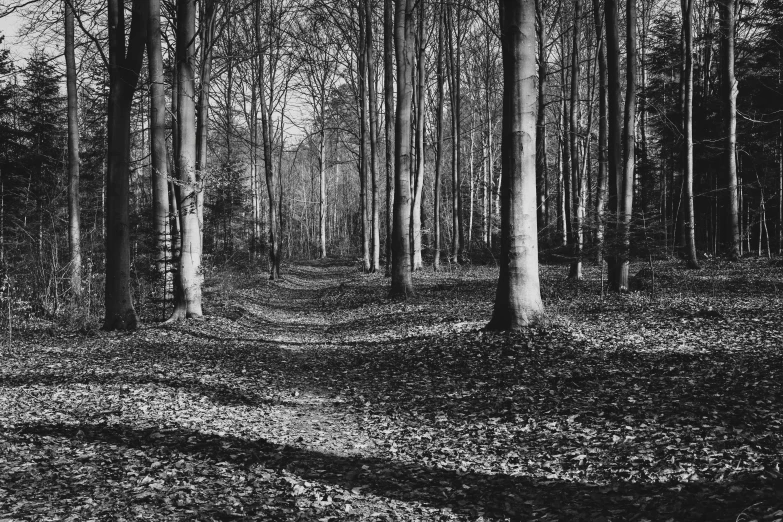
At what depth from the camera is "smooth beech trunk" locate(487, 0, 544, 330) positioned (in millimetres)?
8648

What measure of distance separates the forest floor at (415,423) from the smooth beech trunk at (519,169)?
2.00ft

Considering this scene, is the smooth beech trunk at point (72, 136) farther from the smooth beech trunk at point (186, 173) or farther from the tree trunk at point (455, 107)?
the tree trunk at point (455, 107)

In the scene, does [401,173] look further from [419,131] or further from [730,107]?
[730,107]

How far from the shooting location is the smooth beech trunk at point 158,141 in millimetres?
11930

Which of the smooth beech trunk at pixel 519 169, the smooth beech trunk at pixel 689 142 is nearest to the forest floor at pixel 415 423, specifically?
the smooth beech trunk at pixel 519 169

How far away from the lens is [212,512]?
3.75 m

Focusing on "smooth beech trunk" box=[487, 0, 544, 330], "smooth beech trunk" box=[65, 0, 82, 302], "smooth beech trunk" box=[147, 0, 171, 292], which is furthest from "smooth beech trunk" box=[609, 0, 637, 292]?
"smooth beech trunk" box=[65, 0, 82, 302]

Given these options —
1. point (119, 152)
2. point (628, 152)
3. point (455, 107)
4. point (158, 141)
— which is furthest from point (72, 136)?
point (455, 107)

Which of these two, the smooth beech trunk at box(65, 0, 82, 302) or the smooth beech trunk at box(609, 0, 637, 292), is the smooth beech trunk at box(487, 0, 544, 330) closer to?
the smooth beech trunk at box(609, 0, 637, 292)

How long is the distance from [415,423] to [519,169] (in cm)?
470

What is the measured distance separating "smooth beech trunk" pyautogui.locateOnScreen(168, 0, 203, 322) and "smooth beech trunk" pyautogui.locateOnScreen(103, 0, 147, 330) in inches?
42.9

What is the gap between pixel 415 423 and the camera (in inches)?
231

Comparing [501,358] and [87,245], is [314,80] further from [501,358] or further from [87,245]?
[501,358]

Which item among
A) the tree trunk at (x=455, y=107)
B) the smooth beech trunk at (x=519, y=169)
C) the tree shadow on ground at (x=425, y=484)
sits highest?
the tree trunk at (x=455, y=107)
